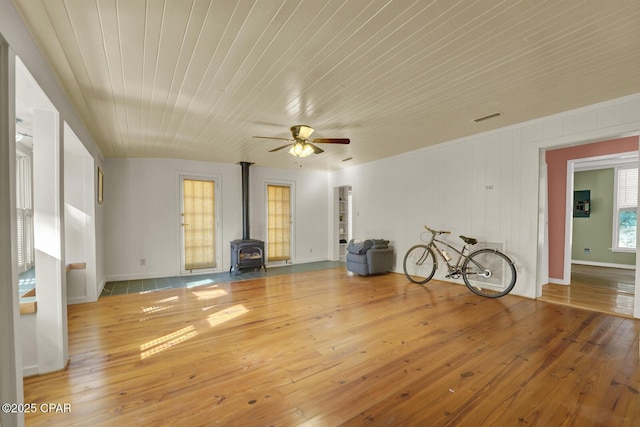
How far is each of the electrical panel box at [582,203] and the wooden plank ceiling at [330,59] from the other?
4.46 m

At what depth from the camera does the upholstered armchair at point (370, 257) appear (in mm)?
5277

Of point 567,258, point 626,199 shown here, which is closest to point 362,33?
point 567,258

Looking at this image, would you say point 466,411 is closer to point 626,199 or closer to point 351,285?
point 351,285

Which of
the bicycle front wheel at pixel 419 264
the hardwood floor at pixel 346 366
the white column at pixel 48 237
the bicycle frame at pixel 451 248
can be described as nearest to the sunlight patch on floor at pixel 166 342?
the hardwood floor at pixel 346 366

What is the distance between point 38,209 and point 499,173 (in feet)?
17.3

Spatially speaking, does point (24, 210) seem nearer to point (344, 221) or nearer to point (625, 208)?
point (344, 221)

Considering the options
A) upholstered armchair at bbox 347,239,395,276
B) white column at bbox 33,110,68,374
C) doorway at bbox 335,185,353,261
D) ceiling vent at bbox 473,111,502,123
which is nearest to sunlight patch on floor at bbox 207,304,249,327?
white column at bbox 33,110,68,374

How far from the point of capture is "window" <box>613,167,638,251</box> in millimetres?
5676

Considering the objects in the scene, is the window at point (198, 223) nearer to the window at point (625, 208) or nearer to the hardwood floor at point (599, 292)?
the hardwood floor at point (599, 292)

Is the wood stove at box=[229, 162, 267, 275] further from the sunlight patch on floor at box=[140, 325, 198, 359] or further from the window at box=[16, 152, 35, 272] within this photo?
the window at box=[16, 152, 35, 272]

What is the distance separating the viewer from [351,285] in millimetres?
4688

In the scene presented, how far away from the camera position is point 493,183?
4.09 meters

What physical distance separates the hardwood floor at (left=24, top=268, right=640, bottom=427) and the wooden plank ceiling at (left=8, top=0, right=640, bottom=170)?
2.41 metres

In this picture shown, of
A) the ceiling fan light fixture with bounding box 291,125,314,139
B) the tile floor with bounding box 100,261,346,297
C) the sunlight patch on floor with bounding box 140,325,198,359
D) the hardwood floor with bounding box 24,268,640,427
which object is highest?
the ceiling fan light fixture with bounding box 291,125,314,139
